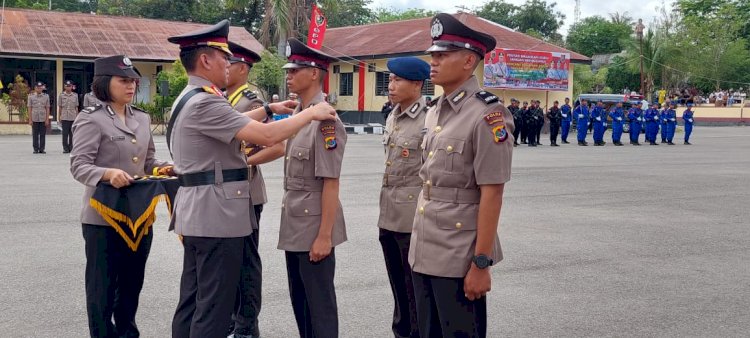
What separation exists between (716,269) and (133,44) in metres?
29.1

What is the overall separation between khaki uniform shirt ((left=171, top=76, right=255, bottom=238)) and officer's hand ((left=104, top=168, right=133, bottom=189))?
2.08 feet

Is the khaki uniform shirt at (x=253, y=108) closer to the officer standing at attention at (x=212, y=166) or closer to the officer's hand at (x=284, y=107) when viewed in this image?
the officer's hand at (x=284, y=107)

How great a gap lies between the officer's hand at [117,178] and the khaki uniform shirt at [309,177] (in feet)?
2.94

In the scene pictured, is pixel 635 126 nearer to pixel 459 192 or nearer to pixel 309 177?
pixel 309 177

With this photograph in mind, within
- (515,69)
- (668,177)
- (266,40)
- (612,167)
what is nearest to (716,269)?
(668,177)

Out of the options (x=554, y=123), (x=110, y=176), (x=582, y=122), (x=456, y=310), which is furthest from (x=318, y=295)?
(x=582, y=122)

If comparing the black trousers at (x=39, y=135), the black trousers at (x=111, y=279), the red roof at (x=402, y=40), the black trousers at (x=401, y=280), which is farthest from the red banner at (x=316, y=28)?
the black trousers at (x=111, y=279)

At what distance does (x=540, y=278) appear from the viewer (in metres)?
6.36

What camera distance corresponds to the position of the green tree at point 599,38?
69688 mm

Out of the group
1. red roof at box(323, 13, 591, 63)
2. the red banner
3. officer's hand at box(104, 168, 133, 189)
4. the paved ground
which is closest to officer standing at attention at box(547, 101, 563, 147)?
red roof at box(323, 13, 591, 63)

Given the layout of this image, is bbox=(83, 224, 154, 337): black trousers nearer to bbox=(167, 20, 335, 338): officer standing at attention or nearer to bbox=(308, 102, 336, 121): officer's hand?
bbox=(167, 20, 335, 338): officer standing at attention

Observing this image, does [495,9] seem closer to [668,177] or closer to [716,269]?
[668,177]

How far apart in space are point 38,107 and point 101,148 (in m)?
15.9

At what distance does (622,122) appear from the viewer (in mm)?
26859
